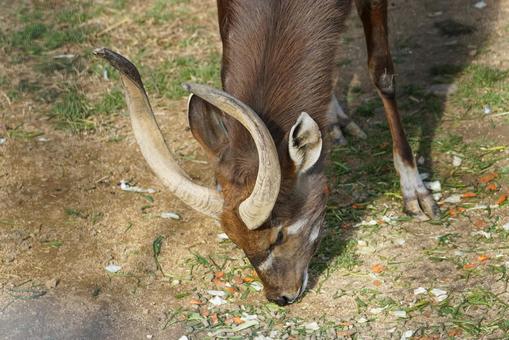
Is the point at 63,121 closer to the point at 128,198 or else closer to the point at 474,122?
the point at 128,198

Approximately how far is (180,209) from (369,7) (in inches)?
80.8

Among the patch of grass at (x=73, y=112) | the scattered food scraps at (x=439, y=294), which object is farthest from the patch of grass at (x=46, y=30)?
the scattered food scraps at (x=439, y=294)

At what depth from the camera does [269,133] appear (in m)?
4.84

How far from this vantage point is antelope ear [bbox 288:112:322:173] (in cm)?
495

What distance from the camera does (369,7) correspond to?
21.9 feet

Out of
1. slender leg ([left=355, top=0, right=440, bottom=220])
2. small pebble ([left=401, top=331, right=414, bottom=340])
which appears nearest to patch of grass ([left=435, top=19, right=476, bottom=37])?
→ slender leg ([left=355, top=0, right=440, bottom=220])

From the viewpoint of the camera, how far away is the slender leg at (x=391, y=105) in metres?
6.57

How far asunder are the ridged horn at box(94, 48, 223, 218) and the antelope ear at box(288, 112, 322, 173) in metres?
0.51

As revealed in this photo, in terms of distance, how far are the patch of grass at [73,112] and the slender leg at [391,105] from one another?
2754 mm

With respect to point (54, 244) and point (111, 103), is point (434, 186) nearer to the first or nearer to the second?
point (54, 244)

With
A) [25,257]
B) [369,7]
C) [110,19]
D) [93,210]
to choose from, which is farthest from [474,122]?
[110,19]

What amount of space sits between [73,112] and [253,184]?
3.65 m

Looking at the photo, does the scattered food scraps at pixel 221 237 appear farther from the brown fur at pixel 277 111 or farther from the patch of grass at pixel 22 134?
the patch of grass at pixel 22 134

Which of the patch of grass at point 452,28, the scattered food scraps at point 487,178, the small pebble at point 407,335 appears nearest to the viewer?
the small pebble at point 407,335
